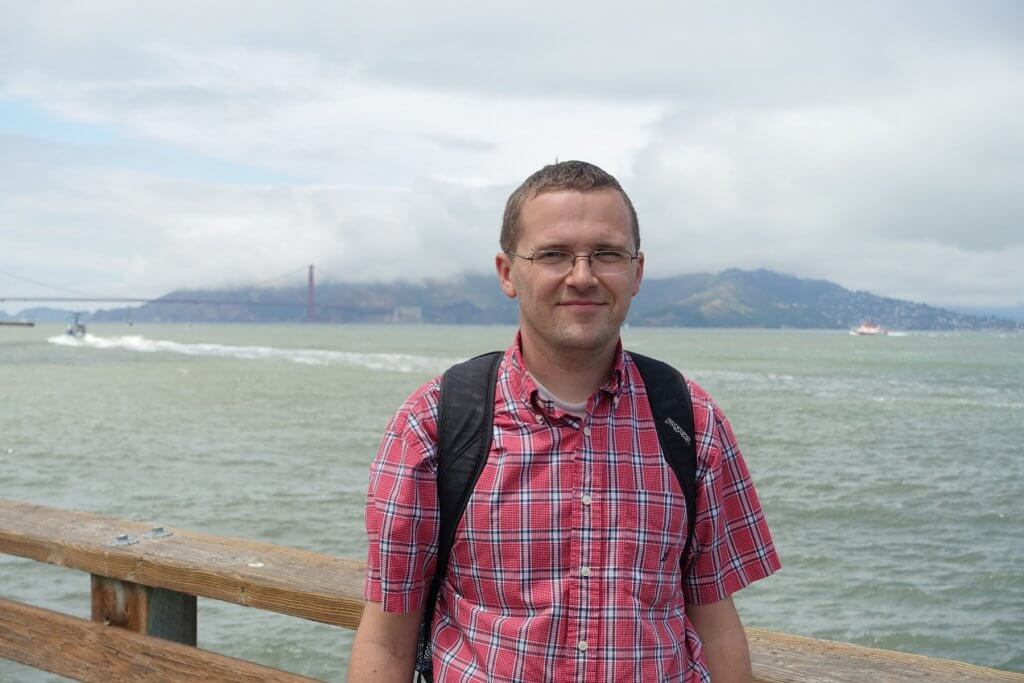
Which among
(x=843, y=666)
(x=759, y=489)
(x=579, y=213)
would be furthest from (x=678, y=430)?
(x=759, y=489)

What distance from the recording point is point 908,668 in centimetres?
197

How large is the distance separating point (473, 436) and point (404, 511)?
19 centimetres

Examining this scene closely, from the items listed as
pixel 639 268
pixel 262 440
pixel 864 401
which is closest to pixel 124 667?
pixel 639 268

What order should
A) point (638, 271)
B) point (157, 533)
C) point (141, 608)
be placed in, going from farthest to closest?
point (157, 533), point (141, 608), point (638, 271)

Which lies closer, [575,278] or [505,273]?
[575,278]

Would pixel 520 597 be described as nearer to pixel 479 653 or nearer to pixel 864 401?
pixel 479 653

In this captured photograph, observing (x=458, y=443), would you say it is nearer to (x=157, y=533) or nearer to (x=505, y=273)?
(x=505, y=273)

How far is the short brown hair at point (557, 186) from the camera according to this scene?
6.02ft

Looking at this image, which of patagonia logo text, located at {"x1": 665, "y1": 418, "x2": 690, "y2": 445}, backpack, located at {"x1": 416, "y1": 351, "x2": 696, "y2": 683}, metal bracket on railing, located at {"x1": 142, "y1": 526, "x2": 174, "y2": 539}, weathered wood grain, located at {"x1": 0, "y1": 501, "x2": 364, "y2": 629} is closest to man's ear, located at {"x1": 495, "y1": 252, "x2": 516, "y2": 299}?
backpack, located at {"x1": 416, "y1": 351, "x2": 696, "y2": 683}

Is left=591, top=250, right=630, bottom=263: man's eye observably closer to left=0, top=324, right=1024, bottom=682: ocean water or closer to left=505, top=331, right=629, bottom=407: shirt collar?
left=505, top=331, right=629, bottom=407: shirt collar

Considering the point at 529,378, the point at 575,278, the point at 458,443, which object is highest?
the point at 575,278

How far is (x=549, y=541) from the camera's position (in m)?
1.72

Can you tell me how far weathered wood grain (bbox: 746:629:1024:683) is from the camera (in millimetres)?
1924

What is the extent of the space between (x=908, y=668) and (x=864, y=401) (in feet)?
121
